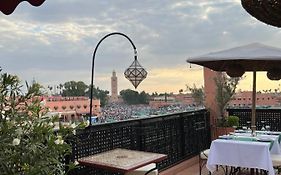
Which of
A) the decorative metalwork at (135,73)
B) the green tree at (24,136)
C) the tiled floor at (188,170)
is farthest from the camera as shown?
the tiled floor at (188,170)

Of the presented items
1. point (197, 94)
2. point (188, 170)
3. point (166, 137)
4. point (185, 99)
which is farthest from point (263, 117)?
point (166, 137)

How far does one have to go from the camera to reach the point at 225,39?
8.17 m

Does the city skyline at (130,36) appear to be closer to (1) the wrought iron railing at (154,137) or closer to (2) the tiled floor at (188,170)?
(1) the wrought iron railing at (154,137)

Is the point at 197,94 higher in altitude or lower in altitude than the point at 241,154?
higher

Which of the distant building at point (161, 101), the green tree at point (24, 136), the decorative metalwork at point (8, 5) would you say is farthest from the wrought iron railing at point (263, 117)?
the decorative metalwork at point (8, 5)

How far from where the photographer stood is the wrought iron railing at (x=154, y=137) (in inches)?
169

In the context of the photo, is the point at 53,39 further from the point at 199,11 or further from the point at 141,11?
the point at 199,11

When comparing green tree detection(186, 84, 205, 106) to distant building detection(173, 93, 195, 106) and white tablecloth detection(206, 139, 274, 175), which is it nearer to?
distant building detection(173, 93, 195, 106)

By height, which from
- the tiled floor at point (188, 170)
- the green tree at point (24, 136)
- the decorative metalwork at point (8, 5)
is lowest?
the tiled floor at point (188, 170)

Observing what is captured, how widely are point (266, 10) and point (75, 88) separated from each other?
3825mm

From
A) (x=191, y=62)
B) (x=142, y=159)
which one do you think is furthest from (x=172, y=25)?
(x=142, y=159)

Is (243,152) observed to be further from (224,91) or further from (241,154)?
(224,91)

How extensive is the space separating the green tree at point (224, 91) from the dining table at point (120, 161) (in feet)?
12.6

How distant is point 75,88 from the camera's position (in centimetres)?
549
